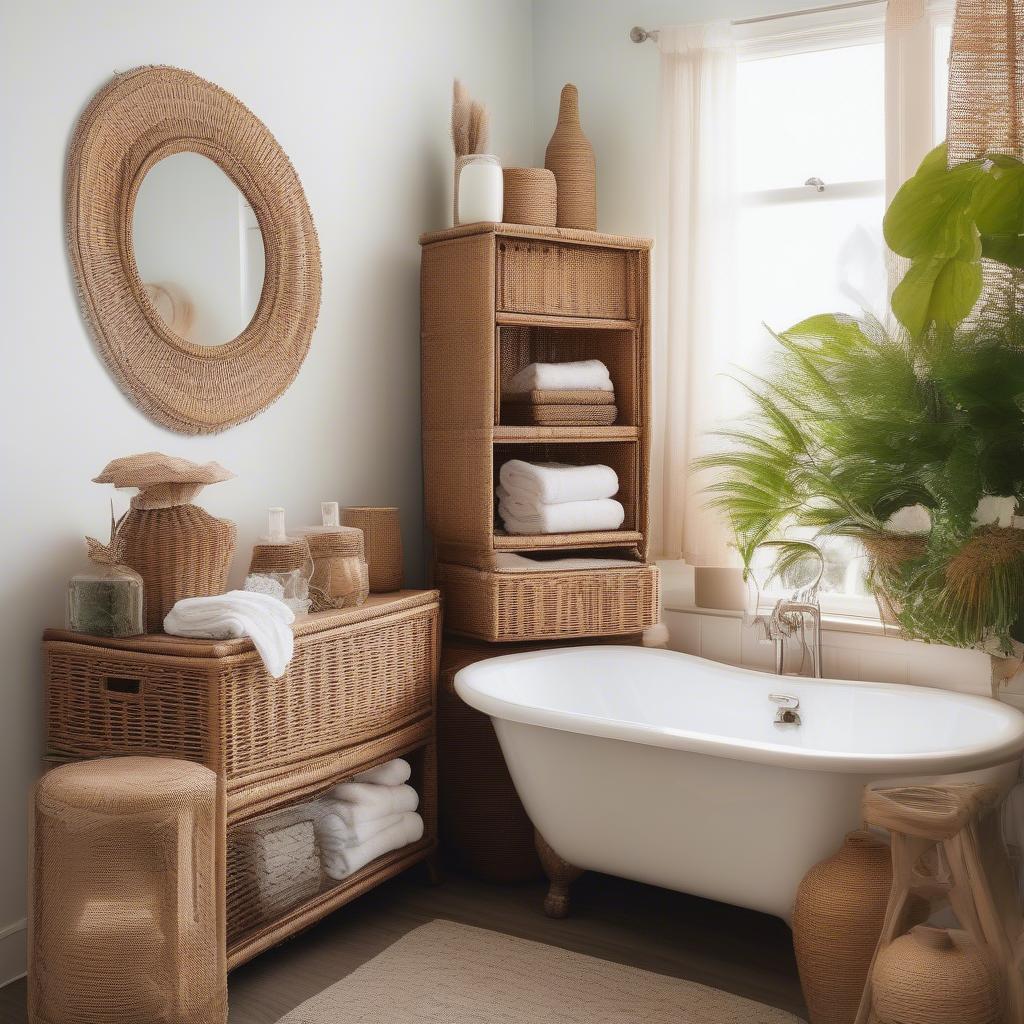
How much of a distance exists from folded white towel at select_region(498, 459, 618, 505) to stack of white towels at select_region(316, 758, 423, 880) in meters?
0.79

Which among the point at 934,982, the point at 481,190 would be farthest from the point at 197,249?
the point at 934,982

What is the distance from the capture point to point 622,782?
2.34m

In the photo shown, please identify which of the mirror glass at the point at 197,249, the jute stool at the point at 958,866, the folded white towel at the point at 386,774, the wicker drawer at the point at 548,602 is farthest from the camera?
the wicker drawer at the point at 548,602

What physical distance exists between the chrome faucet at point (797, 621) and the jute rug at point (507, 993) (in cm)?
89

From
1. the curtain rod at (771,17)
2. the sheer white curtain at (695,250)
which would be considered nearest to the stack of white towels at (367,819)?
the sheer white curtain at (695,250)

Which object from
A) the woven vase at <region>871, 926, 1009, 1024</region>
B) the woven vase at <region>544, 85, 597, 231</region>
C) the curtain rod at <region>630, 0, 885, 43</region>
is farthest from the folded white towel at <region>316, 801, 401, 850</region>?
the curtain rod at <region>630, 0, 885, 43</region>

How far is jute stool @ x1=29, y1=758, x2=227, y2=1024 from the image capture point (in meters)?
1.76

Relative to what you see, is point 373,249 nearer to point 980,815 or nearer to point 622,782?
point 622,782

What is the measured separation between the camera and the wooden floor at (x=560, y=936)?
2.25m

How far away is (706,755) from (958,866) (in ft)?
2.31

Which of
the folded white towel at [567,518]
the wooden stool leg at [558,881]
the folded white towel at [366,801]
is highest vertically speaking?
the folded white towel at [567,518]

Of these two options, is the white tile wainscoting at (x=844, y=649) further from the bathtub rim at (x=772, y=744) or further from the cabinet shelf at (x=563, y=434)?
the cabinet shelf at (x=563, y=434)

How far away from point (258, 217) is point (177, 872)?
5.09 ft

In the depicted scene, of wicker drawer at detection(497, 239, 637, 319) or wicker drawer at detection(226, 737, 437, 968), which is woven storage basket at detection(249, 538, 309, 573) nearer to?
wicker drawer at detection(226, 737, 437, 968)
